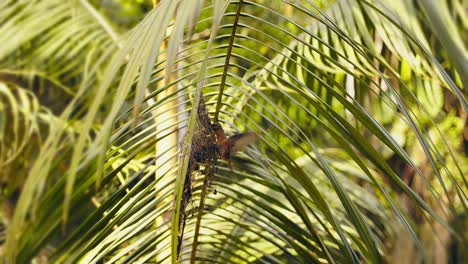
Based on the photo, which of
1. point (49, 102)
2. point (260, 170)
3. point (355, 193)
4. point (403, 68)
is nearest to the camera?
point (260, 170)

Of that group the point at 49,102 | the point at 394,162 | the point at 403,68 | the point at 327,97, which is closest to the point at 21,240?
the point at 327,97

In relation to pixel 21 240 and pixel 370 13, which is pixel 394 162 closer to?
pixel 370 13

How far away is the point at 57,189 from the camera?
67 centimetres

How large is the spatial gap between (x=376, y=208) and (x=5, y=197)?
1047 millimetres

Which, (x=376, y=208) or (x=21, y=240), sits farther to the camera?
(x=376, y=208)

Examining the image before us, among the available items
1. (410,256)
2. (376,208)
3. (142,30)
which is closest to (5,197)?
(376,208)

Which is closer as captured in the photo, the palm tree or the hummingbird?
the palm tree

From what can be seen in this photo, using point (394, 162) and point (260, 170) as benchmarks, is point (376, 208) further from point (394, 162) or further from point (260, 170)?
point (394, 162)

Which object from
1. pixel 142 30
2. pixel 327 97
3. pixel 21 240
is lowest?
pixel 21 240

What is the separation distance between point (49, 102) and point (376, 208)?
1.60 meters

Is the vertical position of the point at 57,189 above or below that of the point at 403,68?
below

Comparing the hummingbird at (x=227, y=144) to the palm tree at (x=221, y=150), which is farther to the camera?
the hummingbird at (x=227, y=144)

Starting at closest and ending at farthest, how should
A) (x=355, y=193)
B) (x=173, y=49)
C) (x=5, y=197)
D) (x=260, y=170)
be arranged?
(x=173, y=49) → (x=260, y=170) → (x=355, y=193) → (x=5, y=197)

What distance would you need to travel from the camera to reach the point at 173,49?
45 centimetres
